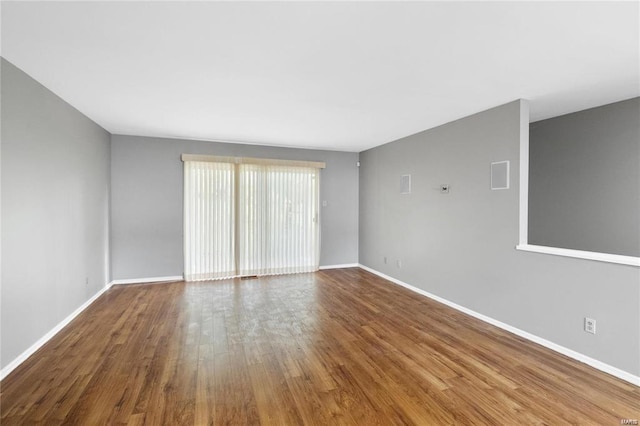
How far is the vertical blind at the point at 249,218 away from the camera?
541 centimetres

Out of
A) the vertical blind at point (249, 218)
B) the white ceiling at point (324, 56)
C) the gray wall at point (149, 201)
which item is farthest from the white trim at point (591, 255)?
the gray wall at point (149, 201)

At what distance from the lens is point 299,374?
96.5 inches

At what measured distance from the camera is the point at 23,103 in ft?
8.59

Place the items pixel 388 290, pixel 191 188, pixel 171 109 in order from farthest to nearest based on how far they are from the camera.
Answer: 1. pixel 191 188
2. pixel 388 290
3. pixel 171 109

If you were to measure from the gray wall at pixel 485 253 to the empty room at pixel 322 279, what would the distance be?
0.09ft

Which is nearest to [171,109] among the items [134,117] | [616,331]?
[134,117]

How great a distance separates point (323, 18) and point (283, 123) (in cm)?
248

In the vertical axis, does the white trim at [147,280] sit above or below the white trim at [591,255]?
below

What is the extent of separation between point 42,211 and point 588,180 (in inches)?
244

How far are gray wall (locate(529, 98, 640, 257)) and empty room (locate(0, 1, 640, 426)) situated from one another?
0.02m

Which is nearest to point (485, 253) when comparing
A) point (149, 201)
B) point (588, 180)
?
point (588, 180)

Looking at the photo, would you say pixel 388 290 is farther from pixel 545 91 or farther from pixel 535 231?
pixel 545 91

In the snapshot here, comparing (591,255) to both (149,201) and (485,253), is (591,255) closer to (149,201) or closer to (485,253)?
(485,253)

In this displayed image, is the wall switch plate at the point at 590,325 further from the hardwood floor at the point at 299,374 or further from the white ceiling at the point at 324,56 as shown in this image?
the white ceiling at the point at 324,56
